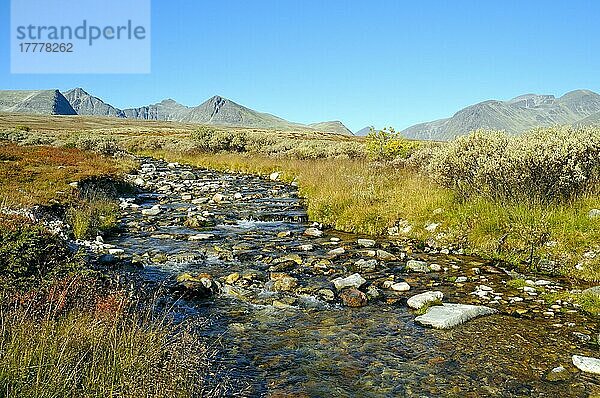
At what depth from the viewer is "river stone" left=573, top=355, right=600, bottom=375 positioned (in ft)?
17.9

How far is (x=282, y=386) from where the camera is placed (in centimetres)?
529

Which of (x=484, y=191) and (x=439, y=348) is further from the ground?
(x=484, y=191)

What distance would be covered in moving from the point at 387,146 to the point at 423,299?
1771 centimetres

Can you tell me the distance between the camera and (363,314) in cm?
751

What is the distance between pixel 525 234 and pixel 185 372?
324 inches

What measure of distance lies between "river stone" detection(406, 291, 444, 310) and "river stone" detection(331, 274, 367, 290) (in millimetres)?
1135

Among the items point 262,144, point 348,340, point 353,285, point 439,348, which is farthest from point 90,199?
point 262,144

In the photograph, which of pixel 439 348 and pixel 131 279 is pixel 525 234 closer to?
pixel 439 348

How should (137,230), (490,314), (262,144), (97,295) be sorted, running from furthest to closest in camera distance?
(262,144)
(137,230)
(490,314)
(97,295)

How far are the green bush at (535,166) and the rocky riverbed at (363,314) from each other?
7.26ft

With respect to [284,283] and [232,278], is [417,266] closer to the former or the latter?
[284,283]

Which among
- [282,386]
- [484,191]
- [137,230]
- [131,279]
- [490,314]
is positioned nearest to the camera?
[282,386]

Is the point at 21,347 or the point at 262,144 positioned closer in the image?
the point at 21,347

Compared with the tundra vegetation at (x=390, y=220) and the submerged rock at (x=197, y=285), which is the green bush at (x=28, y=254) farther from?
the submerged rock at (x=197, y=285)
